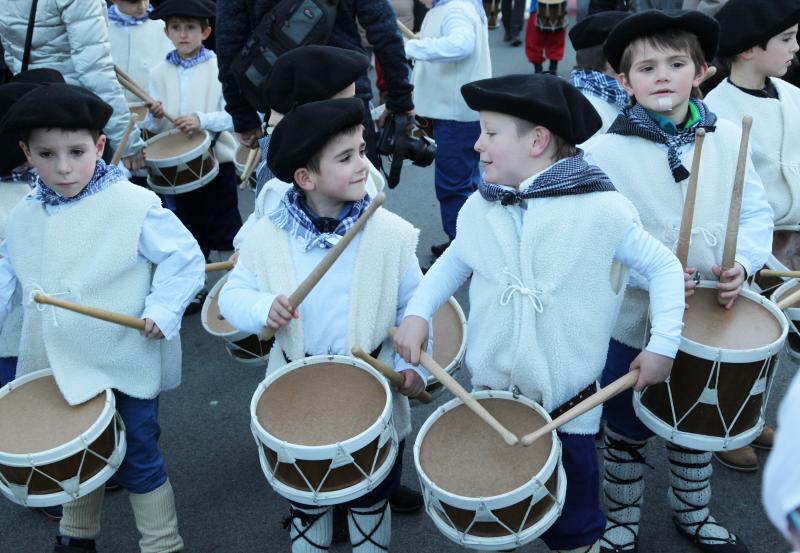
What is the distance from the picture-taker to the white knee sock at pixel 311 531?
248 centimetres

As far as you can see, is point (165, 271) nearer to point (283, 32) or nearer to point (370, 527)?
point (370, 527)

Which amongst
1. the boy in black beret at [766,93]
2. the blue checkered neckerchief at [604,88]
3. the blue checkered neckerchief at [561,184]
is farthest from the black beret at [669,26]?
the blue checkered neckerchief at [604,88]

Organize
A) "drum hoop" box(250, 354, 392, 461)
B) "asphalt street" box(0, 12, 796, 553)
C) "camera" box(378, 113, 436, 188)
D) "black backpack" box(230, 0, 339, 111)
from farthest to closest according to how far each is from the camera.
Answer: "camera" box(378, 113, 436, 188)
"black backpack" box(230, 0, 339, 111)
"asphalt street" box(0, 12, 796, 553)
"drum hoop" box(250, 354, 392, 461)

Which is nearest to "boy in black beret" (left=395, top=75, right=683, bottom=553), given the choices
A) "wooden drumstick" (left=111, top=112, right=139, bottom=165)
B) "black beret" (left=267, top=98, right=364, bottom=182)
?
"black beret" (left=267, top=98, right=364, bottom=182)

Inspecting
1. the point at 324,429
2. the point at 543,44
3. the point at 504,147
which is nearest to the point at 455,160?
the point at 504,147

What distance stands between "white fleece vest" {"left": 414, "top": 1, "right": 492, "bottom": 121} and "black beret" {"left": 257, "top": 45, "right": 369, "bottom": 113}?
1.96 m

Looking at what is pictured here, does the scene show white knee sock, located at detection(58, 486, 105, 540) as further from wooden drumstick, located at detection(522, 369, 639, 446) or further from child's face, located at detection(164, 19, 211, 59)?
child's face, located at detection(164, 19, 211, 59)

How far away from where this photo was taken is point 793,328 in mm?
2676

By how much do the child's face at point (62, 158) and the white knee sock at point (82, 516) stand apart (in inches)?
39.2

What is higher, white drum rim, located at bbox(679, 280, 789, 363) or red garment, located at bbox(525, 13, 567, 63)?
white drum rim, located at bbox(679, 280, 789, 363)

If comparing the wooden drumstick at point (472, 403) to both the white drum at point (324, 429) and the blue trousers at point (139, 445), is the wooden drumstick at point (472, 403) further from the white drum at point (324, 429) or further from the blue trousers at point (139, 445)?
the blue trousers at point (139, 445)

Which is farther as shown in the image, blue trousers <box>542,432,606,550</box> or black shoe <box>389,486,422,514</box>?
black shoe <box>389,486,422,514</box>

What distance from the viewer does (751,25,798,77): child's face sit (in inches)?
115

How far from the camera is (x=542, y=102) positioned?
82.0 inches
